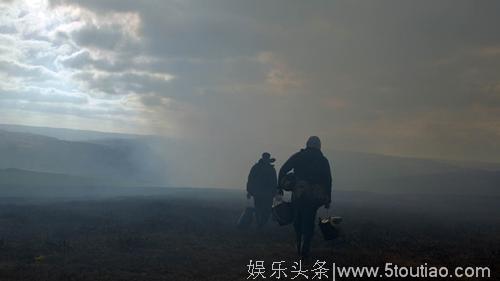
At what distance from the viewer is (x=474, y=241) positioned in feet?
57.1

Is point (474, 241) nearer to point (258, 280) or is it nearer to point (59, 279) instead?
point (258, 280)

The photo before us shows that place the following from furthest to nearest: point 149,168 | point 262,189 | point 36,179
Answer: point 149,168 → point 36,179 → point 262,189

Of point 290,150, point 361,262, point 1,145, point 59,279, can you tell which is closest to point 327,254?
point 361,262

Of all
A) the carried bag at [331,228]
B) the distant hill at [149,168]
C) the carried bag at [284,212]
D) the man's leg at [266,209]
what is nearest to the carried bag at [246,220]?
the man's leg at [266,209]

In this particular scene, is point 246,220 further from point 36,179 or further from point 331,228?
point 36,179

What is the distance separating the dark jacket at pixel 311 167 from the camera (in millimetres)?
13008

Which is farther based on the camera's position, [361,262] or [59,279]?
[361,262]

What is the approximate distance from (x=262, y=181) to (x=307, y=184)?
6729mm

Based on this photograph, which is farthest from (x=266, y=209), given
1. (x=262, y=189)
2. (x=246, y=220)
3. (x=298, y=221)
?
(x=298, y=221)

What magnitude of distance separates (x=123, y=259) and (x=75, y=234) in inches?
188

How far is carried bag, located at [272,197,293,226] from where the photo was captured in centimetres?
1355

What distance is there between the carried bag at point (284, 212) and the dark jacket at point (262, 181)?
5.70 m

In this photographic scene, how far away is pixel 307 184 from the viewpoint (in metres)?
12.9

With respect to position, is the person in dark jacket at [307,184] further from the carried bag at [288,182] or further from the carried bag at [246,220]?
the carried bag at [246,220]
